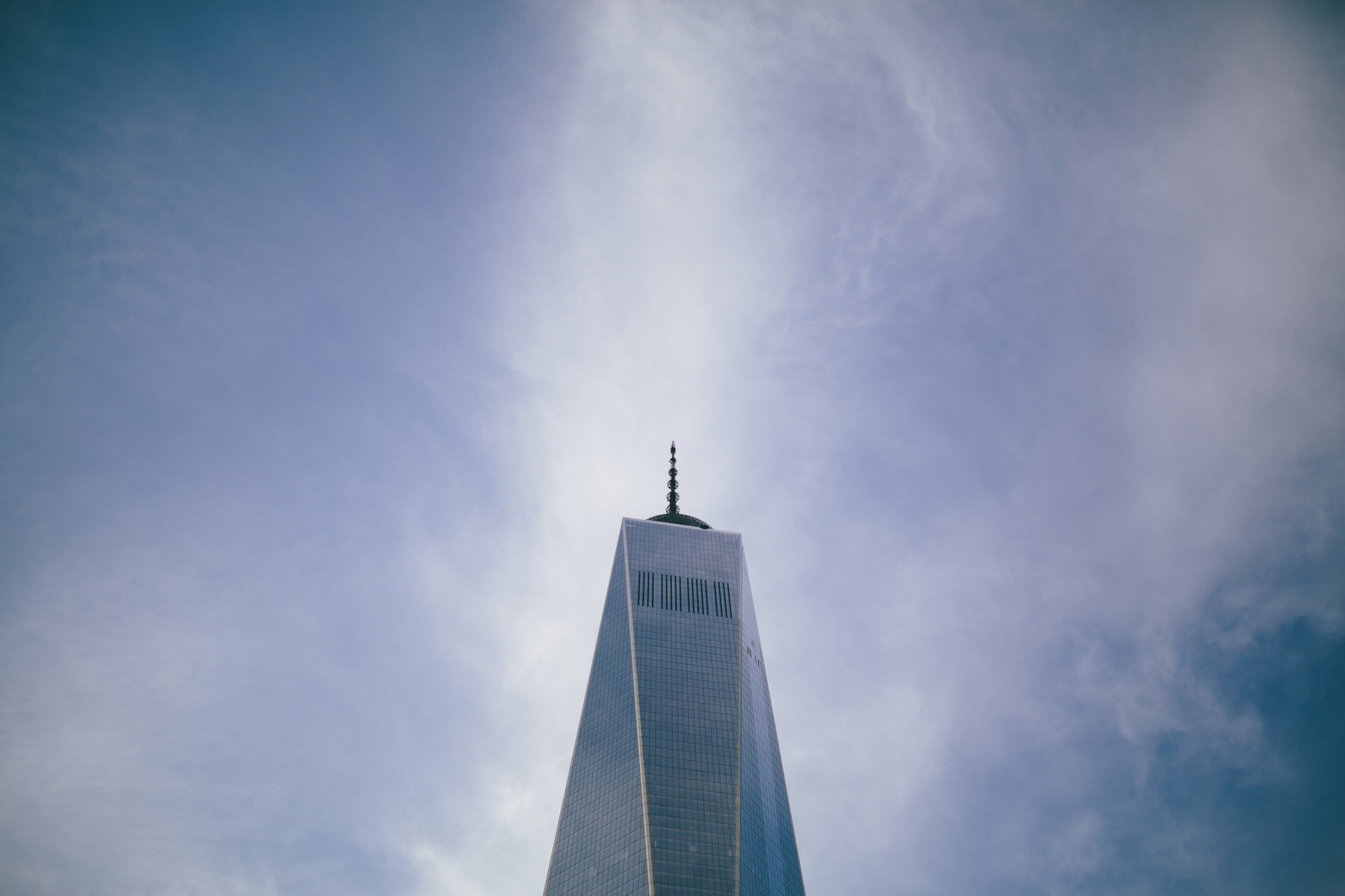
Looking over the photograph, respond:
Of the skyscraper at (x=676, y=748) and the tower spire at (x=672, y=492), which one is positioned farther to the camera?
the tower spire at (x=672, y=492)

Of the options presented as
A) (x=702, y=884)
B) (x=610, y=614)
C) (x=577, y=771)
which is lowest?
(x=702, y=884)

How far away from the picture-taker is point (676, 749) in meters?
110

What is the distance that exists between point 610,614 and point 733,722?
92.9 feet

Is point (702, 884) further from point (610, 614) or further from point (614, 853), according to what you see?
point (610, 614)

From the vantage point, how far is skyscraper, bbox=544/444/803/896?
101688mm

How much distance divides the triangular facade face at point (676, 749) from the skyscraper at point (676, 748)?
17cm

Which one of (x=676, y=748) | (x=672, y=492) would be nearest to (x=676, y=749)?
(x=676, y=748)

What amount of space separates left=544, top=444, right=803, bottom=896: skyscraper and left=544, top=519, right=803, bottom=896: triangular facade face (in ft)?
0.57

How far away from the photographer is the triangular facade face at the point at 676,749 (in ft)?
334

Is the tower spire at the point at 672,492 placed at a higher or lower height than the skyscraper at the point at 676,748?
higher

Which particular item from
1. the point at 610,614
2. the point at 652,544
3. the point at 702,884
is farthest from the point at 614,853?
the point at 652,544

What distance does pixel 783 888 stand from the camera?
112 m

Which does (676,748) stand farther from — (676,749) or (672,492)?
(672,492)

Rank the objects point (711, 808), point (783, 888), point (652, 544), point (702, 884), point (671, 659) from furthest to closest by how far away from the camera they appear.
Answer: point (652, 544), point (671, 659), point (783, 888), point (711, 808), point (702, 884)
